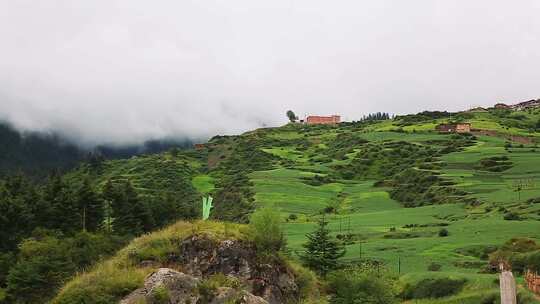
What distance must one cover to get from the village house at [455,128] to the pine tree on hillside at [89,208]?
133213mm

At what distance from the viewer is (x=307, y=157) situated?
192125 millimetres

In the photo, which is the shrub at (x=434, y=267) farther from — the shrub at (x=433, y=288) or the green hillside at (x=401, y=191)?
the shrub at (x=433, y=288)

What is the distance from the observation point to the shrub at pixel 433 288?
45781 mm

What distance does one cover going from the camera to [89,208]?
79.1 m

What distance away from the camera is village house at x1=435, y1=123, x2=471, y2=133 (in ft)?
611

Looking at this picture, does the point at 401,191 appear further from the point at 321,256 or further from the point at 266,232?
the point at 266,232

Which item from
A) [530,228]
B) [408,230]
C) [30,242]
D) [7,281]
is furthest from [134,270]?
[408,230]

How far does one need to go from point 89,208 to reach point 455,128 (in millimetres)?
139320

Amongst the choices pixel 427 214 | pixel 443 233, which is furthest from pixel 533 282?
pixel 427 214

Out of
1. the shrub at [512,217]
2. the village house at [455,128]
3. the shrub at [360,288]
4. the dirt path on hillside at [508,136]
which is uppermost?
the village house at [455,128]

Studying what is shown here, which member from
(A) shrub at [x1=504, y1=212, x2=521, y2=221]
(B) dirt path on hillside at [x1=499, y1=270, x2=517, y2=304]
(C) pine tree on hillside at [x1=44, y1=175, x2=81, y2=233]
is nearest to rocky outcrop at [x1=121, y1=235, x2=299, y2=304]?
(B) dirt path on hillside at [x1=499, y1=270, x2=517, y2=304]

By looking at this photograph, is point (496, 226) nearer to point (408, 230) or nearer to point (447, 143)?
point (408, 230)

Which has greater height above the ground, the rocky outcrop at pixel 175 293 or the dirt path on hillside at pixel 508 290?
the dirt path on hillside at pixel 508 290

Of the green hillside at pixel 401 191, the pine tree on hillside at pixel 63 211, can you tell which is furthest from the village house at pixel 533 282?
the pine tree on hillside at pixel 63 211
